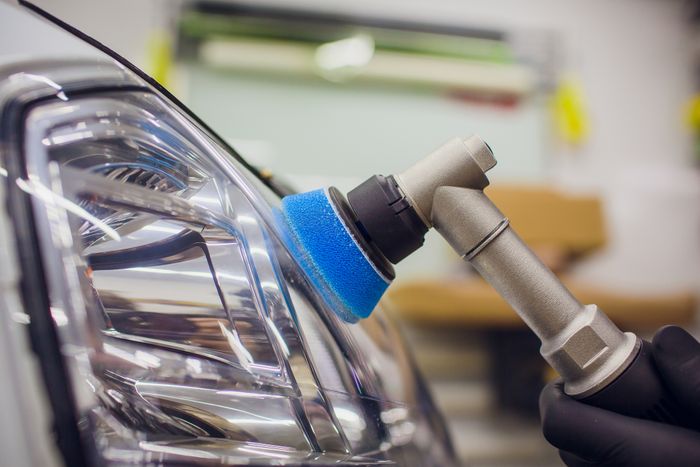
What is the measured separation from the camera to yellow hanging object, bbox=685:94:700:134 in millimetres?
1617

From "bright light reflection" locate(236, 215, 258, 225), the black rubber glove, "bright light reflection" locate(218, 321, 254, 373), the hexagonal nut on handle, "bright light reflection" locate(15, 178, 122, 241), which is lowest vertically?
the black rubber glove

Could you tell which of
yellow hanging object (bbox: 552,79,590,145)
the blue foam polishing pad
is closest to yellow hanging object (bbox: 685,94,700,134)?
yellow hanging object (bbox: 552,79,590,145)

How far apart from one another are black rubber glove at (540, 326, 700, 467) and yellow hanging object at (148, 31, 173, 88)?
4.05 ft

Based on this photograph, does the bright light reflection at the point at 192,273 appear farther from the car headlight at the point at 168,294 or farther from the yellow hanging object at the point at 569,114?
the yellow hanging object at the point at 569,114

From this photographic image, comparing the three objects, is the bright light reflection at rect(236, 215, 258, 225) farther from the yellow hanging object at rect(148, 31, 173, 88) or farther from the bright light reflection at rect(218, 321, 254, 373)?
the yellow hanging object at rect(148, 31, 173, 88)

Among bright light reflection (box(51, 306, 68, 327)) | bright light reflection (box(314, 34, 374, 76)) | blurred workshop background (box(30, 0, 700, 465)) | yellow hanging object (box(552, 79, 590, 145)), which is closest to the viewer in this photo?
bright light reflection (box(51, 306, 68, 327))

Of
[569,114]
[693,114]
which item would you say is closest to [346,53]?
[569,114]

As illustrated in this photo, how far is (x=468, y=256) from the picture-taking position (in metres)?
0.31

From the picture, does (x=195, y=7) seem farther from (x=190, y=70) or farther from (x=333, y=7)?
(x=333, y=7)

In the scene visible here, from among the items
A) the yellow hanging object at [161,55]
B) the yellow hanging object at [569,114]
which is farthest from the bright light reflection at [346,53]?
the yellow hanging object at [569,114]

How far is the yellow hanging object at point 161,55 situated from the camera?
4.20 ft

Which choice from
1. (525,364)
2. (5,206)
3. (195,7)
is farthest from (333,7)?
(5,206)

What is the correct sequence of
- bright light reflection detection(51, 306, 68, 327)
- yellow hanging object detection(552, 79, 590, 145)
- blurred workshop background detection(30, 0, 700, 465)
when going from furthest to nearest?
yellow hanging object detection(552, 79, 590, 145) → blurred workshop background detection(30, 0, 700, 465) → bright light reflection detection(51, 306, 68, 327)

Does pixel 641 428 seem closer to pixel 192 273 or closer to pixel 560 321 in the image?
pixel 560 321
